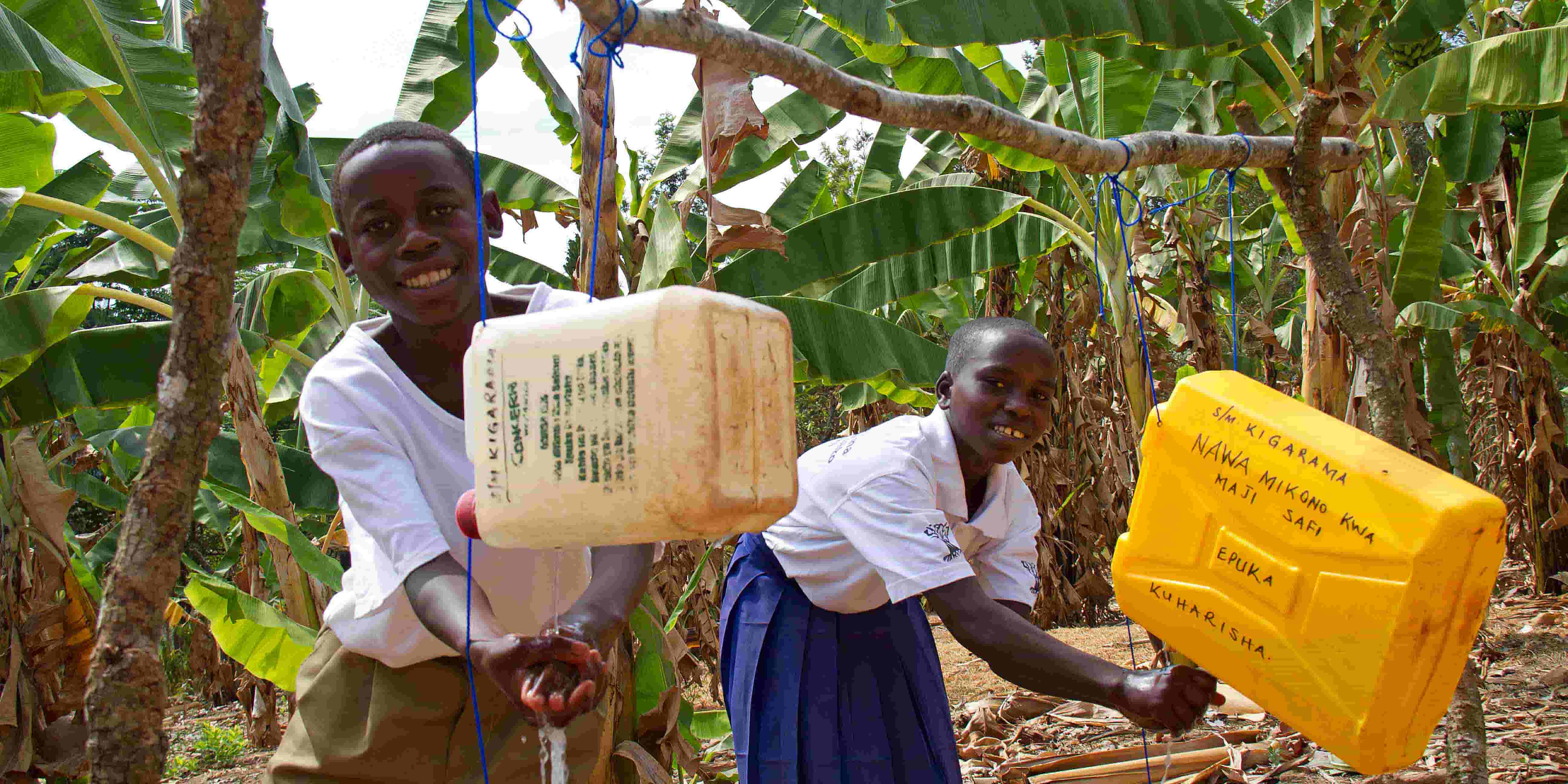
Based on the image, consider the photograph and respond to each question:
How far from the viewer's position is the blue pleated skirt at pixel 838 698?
231cm

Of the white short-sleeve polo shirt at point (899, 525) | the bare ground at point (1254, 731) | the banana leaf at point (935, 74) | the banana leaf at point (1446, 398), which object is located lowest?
the bare ground at point (1254, 731)

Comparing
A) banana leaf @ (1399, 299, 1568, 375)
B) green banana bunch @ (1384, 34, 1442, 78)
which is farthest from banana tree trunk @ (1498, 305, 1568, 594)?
green banana bunch @ (1384, 34, 1442, 78)

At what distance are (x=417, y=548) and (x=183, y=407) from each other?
1.24 feet

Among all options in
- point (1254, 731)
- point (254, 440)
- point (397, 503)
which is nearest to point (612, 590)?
point (397, 503)

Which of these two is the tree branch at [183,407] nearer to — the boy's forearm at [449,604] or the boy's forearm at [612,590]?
the boy's forearm at [449,604]

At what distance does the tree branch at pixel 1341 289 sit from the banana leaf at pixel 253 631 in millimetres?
2557

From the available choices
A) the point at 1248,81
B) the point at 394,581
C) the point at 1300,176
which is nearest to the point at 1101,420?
the point at 1248,81

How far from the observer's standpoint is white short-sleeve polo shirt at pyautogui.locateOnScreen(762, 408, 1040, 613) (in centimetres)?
207

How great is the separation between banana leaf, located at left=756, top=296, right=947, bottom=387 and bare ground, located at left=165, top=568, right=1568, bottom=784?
150 centimetres

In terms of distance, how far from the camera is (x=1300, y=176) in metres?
2.31

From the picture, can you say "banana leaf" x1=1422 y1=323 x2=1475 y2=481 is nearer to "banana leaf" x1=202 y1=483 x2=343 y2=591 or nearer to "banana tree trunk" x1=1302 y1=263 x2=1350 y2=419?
"banana tree trunk" x1=1302 y1=263 x2=1350 y2=419

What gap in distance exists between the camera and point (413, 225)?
1549mm

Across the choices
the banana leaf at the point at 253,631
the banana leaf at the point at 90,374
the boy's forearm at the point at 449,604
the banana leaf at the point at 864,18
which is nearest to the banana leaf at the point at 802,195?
the banana leaf at the point at 864,18

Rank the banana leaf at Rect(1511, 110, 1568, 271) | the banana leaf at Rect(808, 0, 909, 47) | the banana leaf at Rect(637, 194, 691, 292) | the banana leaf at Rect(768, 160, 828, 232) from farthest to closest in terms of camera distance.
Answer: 1. the banana leaf at Rect(768, 160, 828, 232)
2. the banana leaf at Rect(1511, 110, 1568, 271)
3. the banana leaf at Rect(808, 0, 909, 47)
4. the banana leaf at Rect(637, 194, 691, 292)
